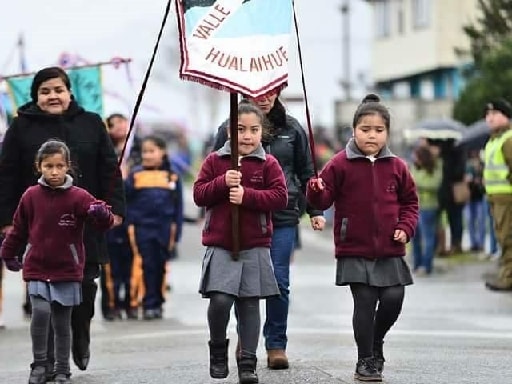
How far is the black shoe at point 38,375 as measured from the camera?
9.22 meters

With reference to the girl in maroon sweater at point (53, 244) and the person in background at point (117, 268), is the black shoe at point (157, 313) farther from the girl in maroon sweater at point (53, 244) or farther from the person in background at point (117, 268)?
the girl in maroon sweater at point (53, 244)

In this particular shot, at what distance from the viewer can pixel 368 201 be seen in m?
9.13

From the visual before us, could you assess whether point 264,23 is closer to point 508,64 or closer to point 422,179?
point 422,179

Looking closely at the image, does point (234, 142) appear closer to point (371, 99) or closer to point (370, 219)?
point (370, 219)

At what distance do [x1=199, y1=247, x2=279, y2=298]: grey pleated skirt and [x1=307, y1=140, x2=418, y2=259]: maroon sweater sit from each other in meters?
0.48

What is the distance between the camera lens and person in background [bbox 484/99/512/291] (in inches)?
634

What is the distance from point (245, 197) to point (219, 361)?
0.94 m

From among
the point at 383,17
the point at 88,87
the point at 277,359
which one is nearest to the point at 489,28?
the point at 88,87

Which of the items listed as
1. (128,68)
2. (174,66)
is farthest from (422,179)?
(174,66)

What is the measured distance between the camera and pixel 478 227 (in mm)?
24250

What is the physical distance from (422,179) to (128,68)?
680 cm

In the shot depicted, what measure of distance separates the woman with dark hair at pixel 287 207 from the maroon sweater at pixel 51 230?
1043 mm

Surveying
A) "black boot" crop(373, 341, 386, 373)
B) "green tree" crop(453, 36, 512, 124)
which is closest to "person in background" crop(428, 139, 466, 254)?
"green tree" crop(453, 36, 512, 124)

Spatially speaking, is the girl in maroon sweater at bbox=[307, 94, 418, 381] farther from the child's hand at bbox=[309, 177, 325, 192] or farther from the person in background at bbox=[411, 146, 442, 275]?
the person in background at bbox=[411, 146, 442, 275]
